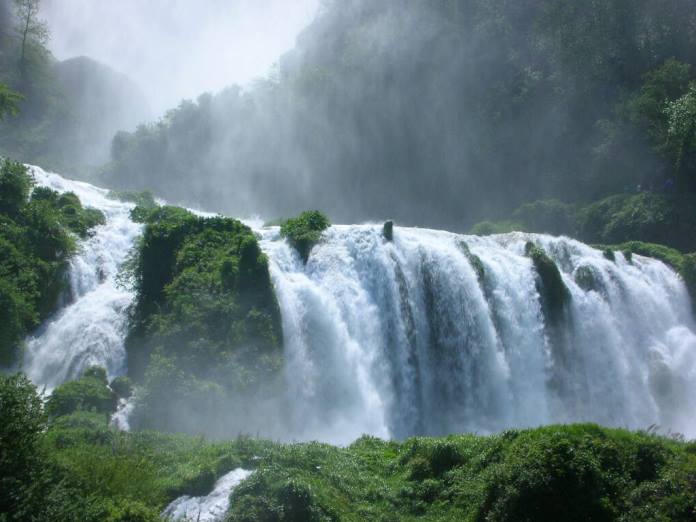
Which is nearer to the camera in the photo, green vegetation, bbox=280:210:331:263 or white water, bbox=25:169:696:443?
white water, bbox=25:169:696:443

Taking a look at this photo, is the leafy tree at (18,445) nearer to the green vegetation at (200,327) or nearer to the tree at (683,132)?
the green vegetation at (200,327)

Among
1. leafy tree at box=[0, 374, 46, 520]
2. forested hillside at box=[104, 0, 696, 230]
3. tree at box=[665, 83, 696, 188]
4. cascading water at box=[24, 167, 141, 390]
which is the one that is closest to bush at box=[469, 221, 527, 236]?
forested hillside at box=[104, 0, 696, 230]

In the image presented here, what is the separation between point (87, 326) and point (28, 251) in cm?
400

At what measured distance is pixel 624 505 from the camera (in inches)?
376

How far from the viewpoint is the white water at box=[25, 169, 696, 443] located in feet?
65.9

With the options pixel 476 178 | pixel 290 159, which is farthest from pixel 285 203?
pixel 476 178

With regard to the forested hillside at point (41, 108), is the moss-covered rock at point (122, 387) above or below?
below

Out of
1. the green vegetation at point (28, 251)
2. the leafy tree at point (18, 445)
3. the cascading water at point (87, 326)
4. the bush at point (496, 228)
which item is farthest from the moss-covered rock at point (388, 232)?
the bush at point (496, 228)

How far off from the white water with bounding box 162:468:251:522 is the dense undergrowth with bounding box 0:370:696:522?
0.76 ft

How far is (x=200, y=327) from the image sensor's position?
63.0 feet

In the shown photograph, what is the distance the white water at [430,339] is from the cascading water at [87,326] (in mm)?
46

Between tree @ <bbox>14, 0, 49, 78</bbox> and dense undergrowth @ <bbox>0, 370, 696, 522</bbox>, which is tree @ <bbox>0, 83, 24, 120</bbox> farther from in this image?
tree @ <bbox>14, 0, 49, 78</bbox>

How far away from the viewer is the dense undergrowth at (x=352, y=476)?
8984 millimetres

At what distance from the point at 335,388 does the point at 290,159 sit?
45617mm
